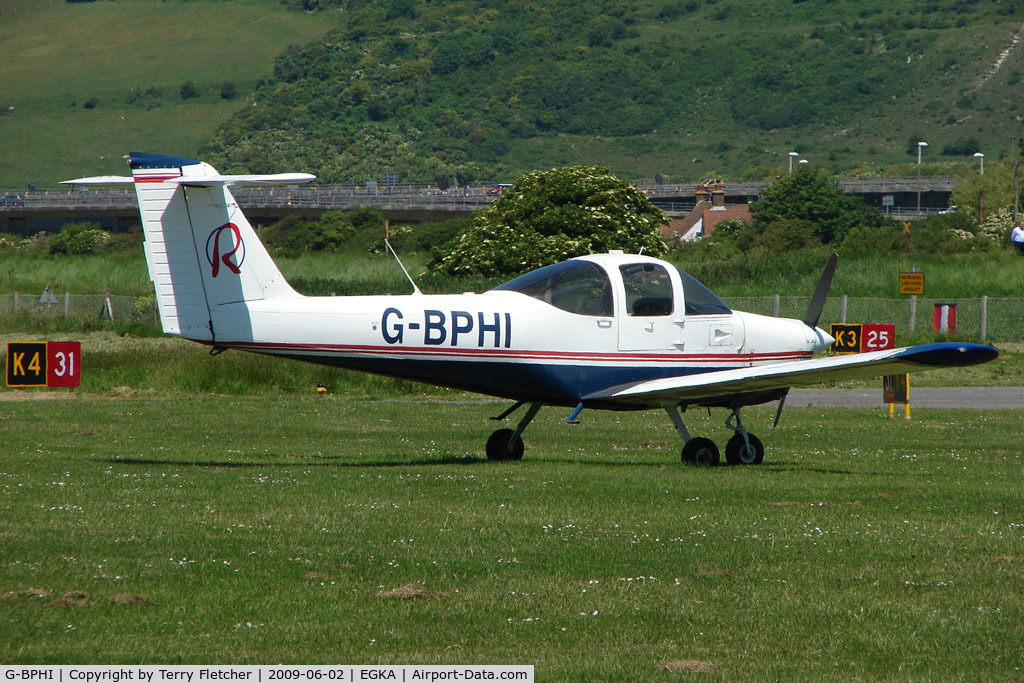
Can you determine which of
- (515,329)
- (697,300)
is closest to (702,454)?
(697,300)

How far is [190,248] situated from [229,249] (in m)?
0.43

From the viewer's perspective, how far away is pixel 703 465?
15555 millimetres

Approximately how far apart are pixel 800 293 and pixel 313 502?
134 ft

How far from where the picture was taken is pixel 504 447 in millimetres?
16234

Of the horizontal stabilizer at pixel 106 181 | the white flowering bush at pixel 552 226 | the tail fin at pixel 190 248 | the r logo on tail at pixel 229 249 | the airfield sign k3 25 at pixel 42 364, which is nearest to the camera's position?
the horizontal stabilizer at pixel 106 181

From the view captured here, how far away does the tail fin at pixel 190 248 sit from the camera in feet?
45.5

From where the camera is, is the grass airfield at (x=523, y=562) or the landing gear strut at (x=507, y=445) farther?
the landing gear strut at (x=507, y=445)

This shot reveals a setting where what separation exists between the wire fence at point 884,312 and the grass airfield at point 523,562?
86.7ft

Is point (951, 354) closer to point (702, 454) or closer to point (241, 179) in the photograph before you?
point (702, 454)

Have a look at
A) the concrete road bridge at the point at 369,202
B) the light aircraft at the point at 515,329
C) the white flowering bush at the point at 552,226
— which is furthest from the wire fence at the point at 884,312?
the concrete road bridge at the point at 369,202

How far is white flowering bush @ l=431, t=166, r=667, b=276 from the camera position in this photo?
46.2 metres

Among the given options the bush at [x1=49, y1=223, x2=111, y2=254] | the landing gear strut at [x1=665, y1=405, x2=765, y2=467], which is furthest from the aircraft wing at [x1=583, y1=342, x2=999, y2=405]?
the bush at [x1=49, y1=223, x2=111, y2=254]

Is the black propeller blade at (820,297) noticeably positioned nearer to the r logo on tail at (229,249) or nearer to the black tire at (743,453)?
the black tire at (743,453)

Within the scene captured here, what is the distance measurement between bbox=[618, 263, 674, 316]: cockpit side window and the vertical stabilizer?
14.6 ft
